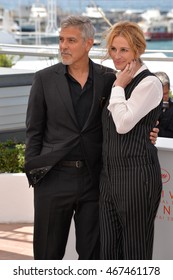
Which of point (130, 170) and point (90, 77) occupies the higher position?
point (90, 77)

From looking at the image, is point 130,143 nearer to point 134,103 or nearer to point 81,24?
point 134,103

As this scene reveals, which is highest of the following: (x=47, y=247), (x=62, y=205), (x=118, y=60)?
(x=118, y=60)

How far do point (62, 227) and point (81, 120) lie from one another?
0.52m

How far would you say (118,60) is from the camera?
3.19 metres

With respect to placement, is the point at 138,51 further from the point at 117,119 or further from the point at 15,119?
the point at 15,119

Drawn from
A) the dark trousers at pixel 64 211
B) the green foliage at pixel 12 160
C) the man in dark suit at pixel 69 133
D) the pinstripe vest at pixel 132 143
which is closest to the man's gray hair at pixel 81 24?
the man in dark suit at pixel 69 133

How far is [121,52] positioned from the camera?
10.4 ft

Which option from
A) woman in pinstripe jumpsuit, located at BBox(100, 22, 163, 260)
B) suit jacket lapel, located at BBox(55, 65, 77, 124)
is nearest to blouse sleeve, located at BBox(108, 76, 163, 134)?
woman in pinstripe jumpsuit, located at BBox(100, 22, 163, 260)

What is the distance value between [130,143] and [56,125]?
0.38m

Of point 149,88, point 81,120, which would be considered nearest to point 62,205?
point 81,120

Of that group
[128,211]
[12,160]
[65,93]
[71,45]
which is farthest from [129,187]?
[12,160]

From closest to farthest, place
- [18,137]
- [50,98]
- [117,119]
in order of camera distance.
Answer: [117,119] < [50,98] < [18,137]

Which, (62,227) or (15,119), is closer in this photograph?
(62,227)

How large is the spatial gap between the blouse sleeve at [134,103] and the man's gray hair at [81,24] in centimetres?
31
